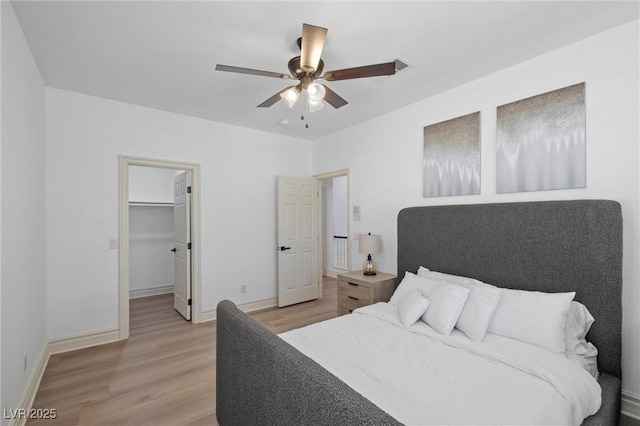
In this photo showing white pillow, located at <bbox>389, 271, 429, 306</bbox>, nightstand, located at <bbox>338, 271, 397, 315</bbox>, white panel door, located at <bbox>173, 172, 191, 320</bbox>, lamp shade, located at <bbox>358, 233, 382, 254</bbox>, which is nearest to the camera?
white pillow, located at <bbox>389, 271, 429, 306</bbox>

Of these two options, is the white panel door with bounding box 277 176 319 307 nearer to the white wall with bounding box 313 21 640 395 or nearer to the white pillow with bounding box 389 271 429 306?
the white wall with bounding box 313 21 640 395

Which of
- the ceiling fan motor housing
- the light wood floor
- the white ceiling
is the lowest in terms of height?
the light wood floor

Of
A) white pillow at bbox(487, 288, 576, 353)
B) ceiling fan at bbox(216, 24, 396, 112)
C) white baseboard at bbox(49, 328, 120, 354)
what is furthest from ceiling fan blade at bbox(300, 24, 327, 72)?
white baseboard at bbox(49, 328, 120, 354)

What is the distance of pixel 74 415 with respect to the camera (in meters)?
2.11

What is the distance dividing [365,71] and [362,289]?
2.30m

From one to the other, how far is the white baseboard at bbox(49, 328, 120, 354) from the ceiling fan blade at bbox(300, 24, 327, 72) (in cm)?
358

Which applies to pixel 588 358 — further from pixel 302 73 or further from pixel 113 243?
pixel 113 243

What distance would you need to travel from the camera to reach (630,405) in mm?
1994

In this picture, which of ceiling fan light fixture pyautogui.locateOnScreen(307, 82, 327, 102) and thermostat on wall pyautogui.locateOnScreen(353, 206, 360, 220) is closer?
ceiling fan light fixture pyautogui.locateOnScreen(307, 82, 327, 102)

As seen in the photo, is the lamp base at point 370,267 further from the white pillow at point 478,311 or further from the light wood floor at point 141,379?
the white pillow at point 478,311

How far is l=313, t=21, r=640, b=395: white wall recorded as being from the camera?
6.57 feet

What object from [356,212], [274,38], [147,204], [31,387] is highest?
[274,38]

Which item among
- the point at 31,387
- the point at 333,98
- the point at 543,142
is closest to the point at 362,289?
the point at 333,98

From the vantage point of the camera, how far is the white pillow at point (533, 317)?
1.89 m
